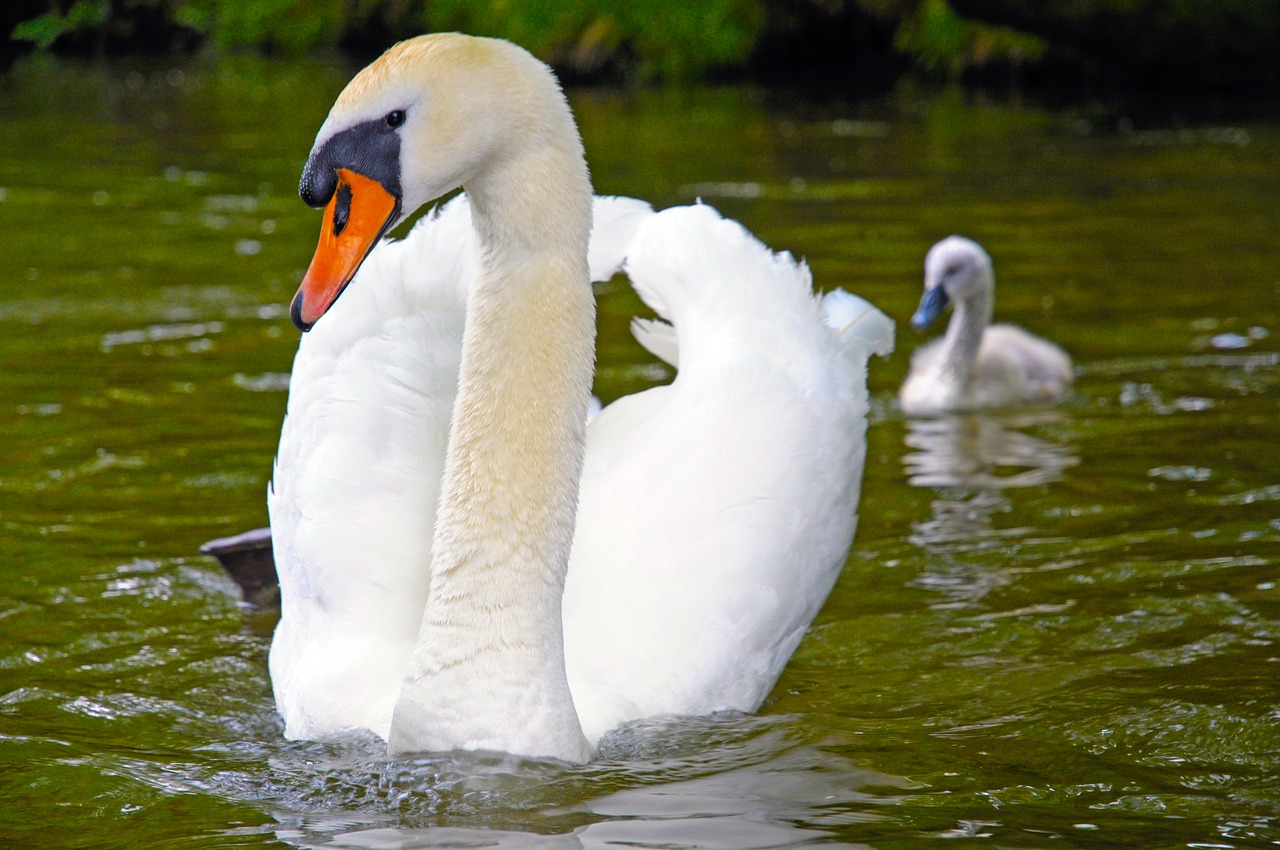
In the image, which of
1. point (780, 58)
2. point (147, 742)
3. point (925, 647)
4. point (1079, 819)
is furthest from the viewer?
point (780, 58)

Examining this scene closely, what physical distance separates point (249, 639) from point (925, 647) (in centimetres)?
177

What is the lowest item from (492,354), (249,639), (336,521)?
(249,639)

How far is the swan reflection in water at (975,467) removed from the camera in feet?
17.8

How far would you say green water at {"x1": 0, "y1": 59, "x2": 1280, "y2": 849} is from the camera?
3.30 metres

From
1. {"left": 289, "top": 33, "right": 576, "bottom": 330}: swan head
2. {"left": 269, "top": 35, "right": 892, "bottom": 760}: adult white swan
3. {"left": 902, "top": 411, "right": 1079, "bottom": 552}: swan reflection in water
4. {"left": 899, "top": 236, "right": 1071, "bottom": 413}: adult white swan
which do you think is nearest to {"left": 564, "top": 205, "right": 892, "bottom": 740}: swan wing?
{"left": 269, "top": 35, "right": 892, "bottom": 760}: adult white swan

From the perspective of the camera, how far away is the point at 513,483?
11.4 ft

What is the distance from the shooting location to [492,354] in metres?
3.46

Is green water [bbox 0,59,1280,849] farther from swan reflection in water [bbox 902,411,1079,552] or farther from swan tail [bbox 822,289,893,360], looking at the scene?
swan tail [bbox 822,289,893,360]

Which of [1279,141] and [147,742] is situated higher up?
[1279,141]

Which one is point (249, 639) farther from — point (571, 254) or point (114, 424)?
point (114, 424)

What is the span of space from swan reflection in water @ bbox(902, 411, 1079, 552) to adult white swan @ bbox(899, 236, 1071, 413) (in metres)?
0.13

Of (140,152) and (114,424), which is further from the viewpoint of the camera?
(140,152)

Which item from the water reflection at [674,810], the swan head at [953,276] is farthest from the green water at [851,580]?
the swan head at [953,276]

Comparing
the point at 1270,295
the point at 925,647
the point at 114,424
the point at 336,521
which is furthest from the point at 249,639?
the point at 1270,295
